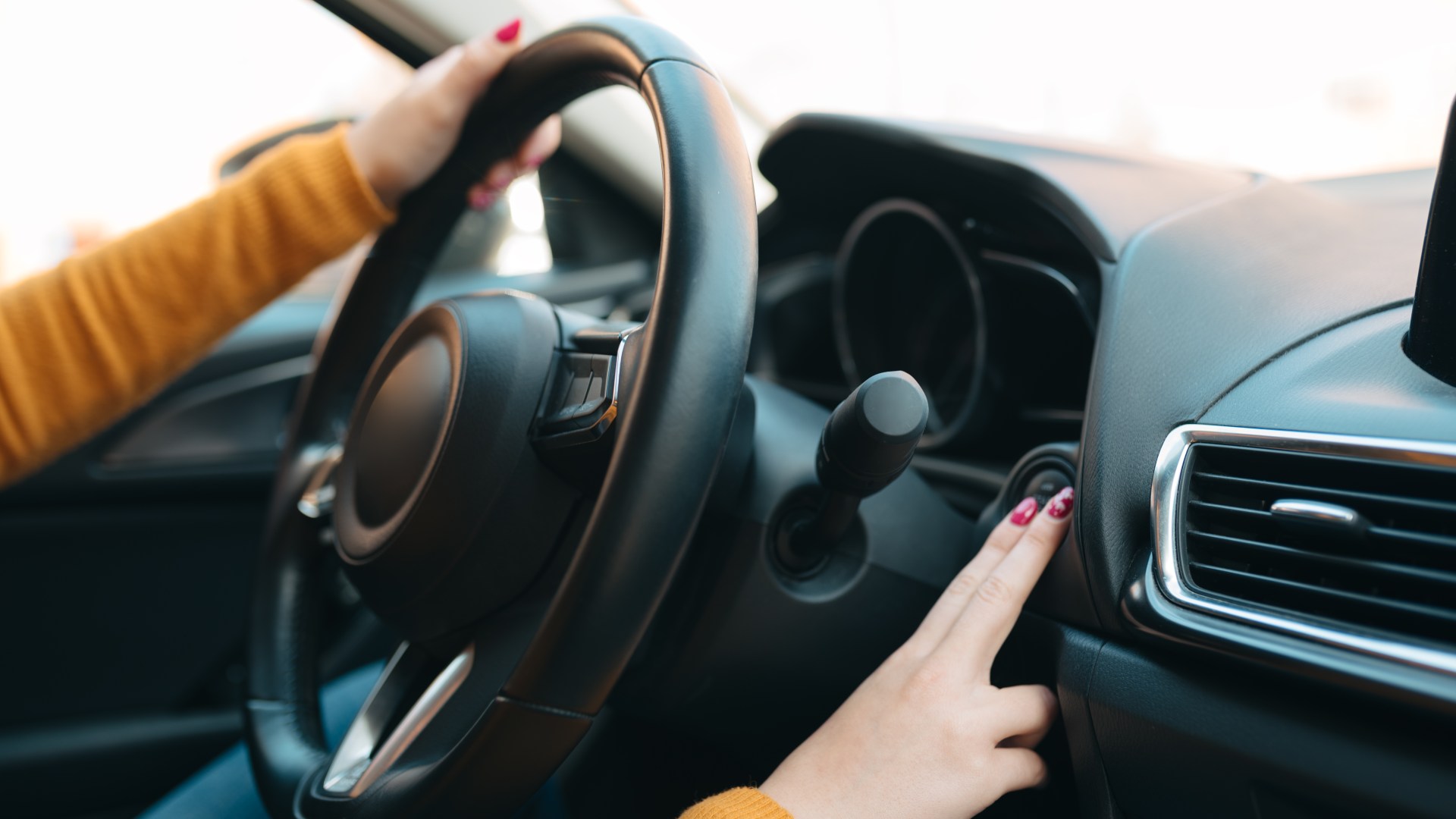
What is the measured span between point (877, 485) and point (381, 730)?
478 millimetres

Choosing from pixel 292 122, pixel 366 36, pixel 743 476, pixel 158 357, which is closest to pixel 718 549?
pixel 743 476

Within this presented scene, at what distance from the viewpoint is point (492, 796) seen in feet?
1.76

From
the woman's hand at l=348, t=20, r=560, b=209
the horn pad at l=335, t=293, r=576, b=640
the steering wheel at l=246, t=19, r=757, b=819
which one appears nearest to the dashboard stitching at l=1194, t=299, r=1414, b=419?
the steering wheel at l=246, t=19, r=757, b=819

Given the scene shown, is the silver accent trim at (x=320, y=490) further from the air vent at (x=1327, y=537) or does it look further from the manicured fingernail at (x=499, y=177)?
the air vent at (x=1327, y=537)

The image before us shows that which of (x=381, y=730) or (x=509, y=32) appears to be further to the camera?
(x=509, y=32)

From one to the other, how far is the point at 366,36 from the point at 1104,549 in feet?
3.72

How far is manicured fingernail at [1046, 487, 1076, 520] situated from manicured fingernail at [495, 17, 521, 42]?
63 cm

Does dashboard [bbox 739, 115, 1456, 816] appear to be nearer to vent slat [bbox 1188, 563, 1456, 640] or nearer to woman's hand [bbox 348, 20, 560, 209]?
vent slat [bbox 1188, 563, 1456, 640]

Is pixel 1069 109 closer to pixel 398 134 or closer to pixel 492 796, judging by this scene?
pixel 398 134

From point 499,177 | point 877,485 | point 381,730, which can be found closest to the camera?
point 877,485

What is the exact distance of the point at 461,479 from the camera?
2.16 feet

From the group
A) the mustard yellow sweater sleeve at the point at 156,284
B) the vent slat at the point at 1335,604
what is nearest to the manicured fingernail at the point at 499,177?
the mustard yellow sweater sleeve at the point at 156,284

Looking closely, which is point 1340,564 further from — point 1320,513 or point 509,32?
point 509,32

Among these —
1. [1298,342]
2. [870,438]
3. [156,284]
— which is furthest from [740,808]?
[156,284]
